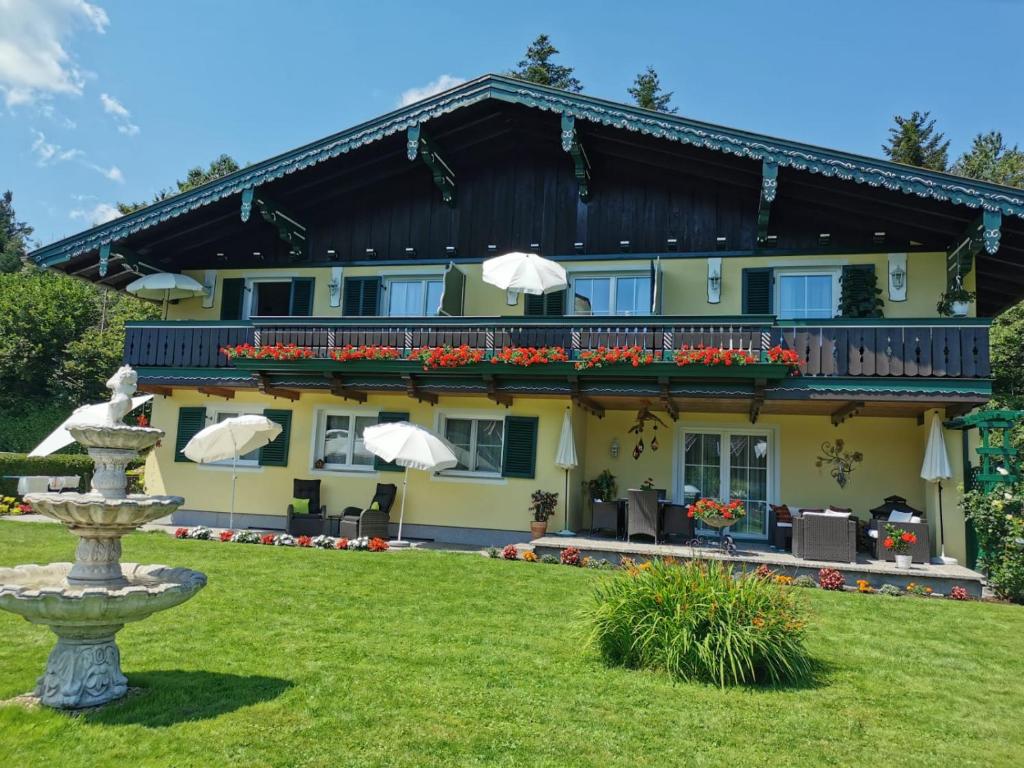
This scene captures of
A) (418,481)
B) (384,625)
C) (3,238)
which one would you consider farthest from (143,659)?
(3,238)

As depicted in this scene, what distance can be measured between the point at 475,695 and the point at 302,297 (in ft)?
44.7

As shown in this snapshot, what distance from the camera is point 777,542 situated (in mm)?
13516

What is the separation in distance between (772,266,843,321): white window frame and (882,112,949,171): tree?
982 inches

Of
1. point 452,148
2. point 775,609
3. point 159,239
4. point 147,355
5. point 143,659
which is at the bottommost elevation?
point 143,659

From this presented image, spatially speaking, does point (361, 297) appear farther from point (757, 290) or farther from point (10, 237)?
point (10, 237)

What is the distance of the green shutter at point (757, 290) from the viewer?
14.8 m

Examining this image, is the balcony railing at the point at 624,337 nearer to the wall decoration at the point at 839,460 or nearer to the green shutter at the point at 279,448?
the green shutter at the point at 279,448

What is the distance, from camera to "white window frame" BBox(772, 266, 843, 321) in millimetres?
14547

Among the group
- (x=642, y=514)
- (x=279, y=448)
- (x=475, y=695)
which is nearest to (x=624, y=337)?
(x=642, y=514)

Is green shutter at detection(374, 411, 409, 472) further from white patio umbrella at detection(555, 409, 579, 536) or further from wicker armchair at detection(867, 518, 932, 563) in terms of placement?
wicker armchair at detection(867, 518, 932, 563)

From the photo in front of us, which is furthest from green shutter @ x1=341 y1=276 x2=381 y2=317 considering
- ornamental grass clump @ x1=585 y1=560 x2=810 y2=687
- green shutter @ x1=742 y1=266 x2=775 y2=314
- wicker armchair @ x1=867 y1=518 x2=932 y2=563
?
ornamental grass clump @ x1=585 y1=560 x2=810 y2=687

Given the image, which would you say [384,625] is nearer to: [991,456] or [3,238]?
[991,456]

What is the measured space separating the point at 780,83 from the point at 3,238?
58.2 metres

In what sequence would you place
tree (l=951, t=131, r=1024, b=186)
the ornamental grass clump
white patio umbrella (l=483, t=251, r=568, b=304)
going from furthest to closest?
tree (l=951, t=131, r=1024, b=186)
white patio umbrella (l=483, t=251, r=568, b=304)
the ornamental grass clump
